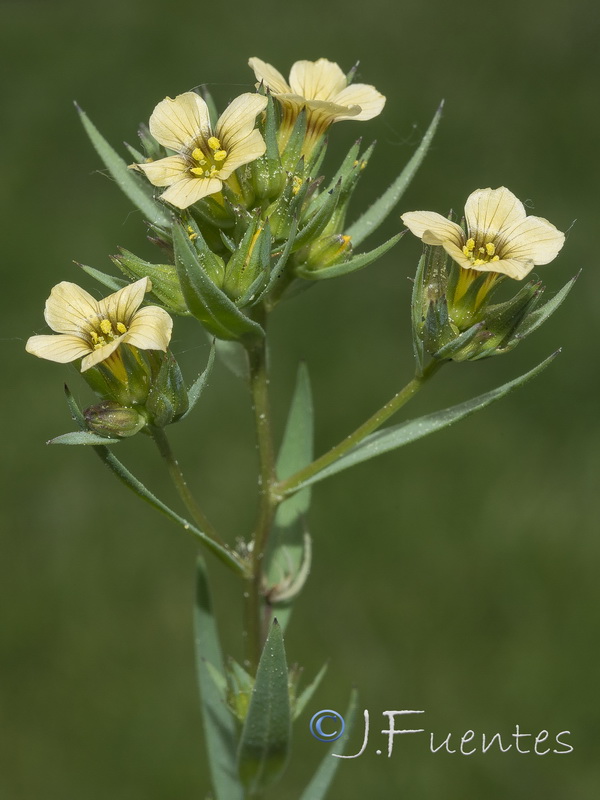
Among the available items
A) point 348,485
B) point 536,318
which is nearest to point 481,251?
point 536,318

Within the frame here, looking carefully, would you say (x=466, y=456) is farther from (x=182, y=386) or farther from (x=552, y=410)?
(x=182, y=386)

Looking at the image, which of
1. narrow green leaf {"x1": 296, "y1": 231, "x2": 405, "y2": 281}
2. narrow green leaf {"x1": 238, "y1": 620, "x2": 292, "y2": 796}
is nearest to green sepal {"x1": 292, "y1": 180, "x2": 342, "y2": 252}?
narrow green leaf {"x1": 296, "y1": 231, "x2": 405, "y2": 281}

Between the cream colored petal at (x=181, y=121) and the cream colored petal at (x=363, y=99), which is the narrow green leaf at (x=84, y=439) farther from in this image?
the cream colored petal at (x=363, y=99)

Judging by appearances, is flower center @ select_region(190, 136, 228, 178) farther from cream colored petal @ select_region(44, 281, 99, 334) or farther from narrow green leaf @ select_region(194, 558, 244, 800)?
narrow green leaf @ select_region(194, 558, 244, 800)

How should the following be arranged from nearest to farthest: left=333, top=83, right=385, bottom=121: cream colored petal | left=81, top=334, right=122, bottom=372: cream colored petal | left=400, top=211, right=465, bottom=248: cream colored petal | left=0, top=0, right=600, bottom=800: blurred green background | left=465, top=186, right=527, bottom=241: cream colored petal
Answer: left=81, top=334, right=122, bottom=372: cream colored petal < left=400, top=211, right=465, bottom=248: cream colored petal < left=465, top=186, right=527, bottom=241: cream colored petal < left=333, top=83, right=385, bottom=121: cream colored petal < left=0, top=0, right=600, bottom=800: blurred green background

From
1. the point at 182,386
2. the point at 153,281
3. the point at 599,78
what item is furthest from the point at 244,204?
the point at 599,78

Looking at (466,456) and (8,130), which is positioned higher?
(8,130)

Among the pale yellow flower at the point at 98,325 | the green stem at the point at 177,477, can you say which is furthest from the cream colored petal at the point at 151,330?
the green stem at the point at 177,477
